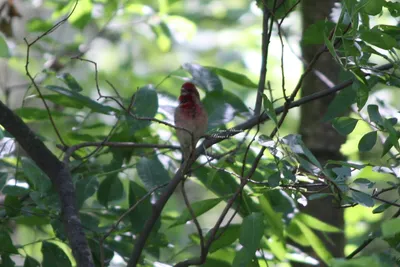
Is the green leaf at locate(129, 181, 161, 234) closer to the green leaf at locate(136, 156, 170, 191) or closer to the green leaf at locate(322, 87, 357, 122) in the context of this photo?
the green leaf at locate(136, 156, 170, 191)

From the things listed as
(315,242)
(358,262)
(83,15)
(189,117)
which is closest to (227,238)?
(315,242)

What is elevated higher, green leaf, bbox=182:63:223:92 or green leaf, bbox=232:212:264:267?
green leaf, bbox=182:63:223:92

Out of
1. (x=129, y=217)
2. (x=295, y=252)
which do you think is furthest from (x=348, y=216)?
(x=129, y=217)

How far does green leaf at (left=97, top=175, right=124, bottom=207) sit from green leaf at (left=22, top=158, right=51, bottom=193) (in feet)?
1.42

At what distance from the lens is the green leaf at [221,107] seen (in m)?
3.91

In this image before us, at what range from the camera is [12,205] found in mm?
3465

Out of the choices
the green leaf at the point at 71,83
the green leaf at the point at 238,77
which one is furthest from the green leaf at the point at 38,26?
the green leaf at the point at 238,77

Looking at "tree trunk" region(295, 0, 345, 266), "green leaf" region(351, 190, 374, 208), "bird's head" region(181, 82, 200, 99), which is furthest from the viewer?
"bird's head" region(181, 82, 200, 99)

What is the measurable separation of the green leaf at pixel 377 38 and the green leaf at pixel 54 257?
1.92m

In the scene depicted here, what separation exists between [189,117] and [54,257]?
154cm

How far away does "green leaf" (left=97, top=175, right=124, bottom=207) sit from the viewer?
3713 mm

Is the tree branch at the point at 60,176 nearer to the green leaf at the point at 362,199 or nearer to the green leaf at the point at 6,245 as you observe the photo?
the green leaf at the point at 6,245

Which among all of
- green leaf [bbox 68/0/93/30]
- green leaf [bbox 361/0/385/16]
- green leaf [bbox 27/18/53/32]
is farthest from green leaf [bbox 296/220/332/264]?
green leaf [bbox 27/18/53/32]

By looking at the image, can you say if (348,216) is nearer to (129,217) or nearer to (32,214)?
(129,217)
